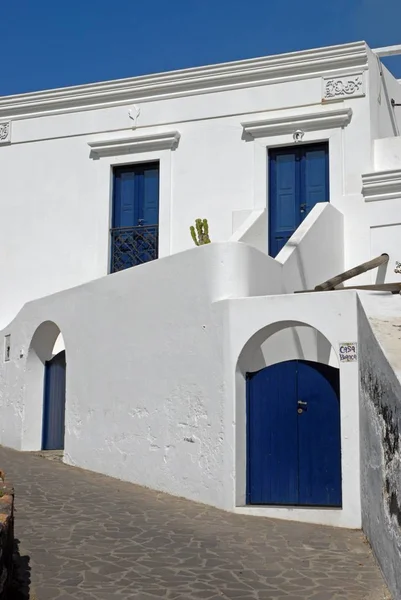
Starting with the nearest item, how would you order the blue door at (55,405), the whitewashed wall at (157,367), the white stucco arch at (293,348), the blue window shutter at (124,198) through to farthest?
the whitewashed wall at (157,367), the white stucco arch at (293,348), the blue door at (55,405), the blue window shutter at (124,198)

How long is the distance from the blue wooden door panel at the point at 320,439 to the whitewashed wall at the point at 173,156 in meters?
3.85

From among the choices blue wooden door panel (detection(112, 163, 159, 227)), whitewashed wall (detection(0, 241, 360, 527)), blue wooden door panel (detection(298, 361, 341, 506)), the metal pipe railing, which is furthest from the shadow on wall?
blue wooden door panel (detection(112, 163, 159, 227))

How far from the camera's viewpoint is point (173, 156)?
14.2 m

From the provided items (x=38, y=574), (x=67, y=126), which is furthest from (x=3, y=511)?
(x=67, y=126)

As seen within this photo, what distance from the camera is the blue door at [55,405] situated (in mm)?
13648

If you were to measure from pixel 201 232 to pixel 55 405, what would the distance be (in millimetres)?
4179

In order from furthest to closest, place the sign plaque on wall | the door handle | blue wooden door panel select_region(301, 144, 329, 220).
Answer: blue wooden door panel select_region(301, 144, 329, 220), the door handle, the sign plaque on wall

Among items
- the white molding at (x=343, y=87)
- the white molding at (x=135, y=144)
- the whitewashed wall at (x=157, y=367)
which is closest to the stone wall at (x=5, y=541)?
the whitewashed wall at (x=157, y=367)

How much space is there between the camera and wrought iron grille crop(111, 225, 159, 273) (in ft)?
46.4

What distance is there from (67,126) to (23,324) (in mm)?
4176

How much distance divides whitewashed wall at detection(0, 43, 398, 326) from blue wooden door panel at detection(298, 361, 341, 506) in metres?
3.85

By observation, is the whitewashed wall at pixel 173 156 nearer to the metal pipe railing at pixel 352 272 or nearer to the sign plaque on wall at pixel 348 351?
the metal pipe railing at pixel 352 272

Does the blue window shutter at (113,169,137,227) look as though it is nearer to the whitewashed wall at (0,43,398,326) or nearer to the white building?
the white building

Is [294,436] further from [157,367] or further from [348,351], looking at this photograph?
[157,367]
